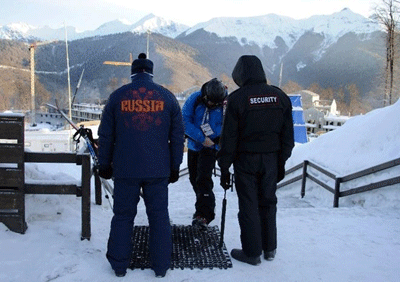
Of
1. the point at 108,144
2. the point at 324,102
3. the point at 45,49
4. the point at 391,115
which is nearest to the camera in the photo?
the point at 108,144

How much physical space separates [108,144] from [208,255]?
1.55m

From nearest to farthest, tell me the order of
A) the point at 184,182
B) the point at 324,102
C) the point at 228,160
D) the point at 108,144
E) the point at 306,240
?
the point at 108,144 → the point at 228,160 → the point at 306,240 → the point at 184,182 → the point at 324,102

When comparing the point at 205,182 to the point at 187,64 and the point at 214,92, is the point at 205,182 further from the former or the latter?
the point at 187,64

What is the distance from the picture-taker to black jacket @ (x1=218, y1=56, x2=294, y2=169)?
10.9ft

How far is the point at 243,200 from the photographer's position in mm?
3473

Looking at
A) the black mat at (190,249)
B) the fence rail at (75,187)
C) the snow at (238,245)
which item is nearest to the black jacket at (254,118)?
the black mat at (190,249)

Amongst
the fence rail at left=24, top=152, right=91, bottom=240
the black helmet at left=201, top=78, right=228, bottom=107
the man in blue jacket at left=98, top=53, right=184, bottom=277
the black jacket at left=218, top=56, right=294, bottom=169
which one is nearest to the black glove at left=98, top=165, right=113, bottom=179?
the man in blue jacket at left=98, top=53, right=184, bottom=277

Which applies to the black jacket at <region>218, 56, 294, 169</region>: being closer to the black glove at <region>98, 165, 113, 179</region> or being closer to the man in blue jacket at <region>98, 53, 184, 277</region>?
the man in blue jacket at <region>98, 53, 184, 277</region>

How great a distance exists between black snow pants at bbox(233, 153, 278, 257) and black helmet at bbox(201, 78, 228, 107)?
100cm

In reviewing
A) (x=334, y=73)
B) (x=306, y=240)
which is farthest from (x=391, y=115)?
(x=334, y=73)

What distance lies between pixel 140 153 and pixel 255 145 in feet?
3.62

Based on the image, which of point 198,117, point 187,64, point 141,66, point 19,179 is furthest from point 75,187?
point 187,64

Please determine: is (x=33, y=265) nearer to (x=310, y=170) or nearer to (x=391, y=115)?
(x=310, y=170)

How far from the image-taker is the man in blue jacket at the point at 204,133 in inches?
167
